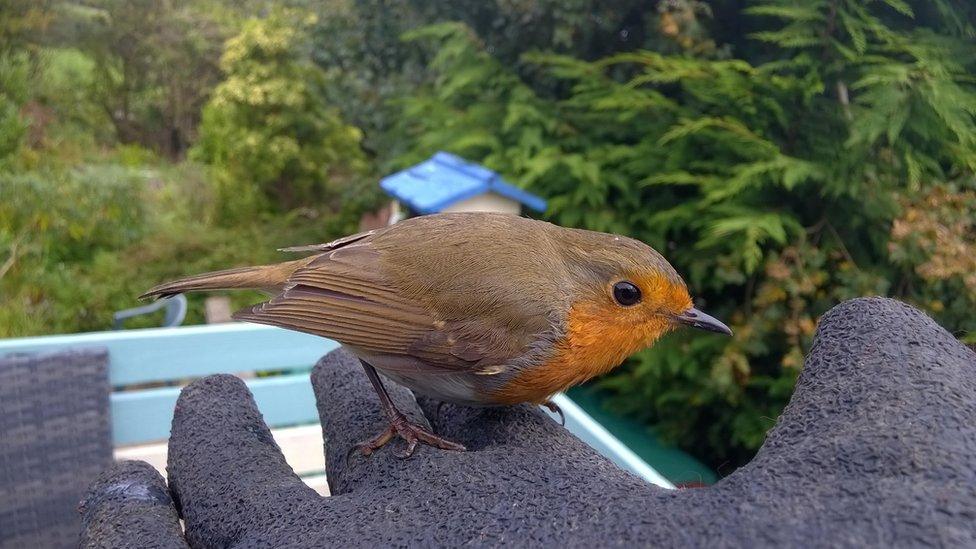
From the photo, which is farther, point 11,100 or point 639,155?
point 11,100

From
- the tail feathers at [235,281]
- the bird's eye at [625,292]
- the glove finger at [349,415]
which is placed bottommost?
the glove finger at [349,415]

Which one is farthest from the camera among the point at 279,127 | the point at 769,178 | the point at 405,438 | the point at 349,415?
the point at 279,127

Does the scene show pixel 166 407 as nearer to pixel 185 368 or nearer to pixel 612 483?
pixel 185 368

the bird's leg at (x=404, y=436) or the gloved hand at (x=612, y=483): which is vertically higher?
the gloved hand at (x=612, y=483)

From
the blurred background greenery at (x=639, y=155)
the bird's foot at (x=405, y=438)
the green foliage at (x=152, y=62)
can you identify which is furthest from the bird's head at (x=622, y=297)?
the green foliage at (x=152, y=62)

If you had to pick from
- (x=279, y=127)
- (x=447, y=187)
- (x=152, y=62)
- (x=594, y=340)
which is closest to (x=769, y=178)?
(x=447, y=187)

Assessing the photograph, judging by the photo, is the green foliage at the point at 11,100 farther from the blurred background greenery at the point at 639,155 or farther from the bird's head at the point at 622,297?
the bird's head at the point at 622,297
